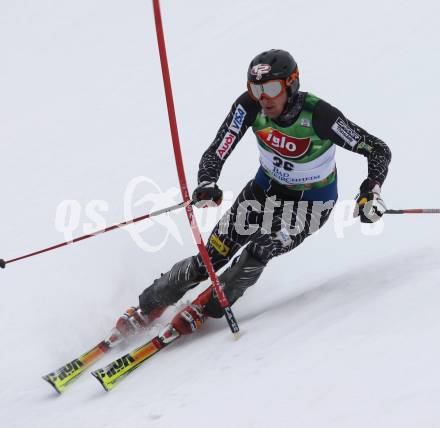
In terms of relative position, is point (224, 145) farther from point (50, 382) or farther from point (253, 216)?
point (50, 382)

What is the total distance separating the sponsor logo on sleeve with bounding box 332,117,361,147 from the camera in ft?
13.7

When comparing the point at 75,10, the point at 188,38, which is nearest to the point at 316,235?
the point at 188,38

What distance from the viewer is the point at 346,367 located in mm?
2920

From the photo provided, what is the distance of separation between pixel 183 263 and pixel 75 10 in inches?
487

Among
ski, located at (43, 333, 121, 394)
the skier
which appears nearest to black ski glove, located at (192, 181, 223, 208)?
the skier

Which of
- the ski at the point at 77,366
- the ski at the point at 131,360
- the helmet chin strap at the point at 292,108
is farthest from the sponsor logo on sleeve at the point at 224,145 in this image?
the ski at the point at 77,366

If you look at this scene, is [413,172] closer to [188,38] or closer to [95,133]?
[95,133]

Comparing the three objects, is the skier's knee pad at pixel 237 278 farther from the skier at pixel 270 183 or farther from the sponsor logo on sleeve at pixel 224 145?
the sponsor logo on sleeve at pixel 224 145

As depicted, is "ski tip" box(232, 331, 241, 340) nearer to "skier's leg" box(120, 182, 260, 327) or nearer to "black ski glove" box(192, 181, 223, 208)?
"skier's leg" box(120, 182, 260, 327)

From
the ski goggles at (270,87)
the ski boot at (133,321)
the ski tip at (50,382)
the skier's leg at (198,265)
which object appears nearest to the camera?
the ski goggles at (270,87)

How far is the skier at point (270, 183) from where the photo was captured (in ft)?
13.5

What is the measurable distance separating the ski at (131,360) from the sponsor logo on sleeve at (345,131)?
181 centimetres

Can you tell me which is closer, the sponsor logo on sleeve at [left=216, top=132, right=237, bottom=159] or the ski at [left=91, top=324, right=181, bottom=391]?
the ski at [left=91, top=324, right=181, bottom=391]

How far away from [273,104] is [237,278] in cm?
127
